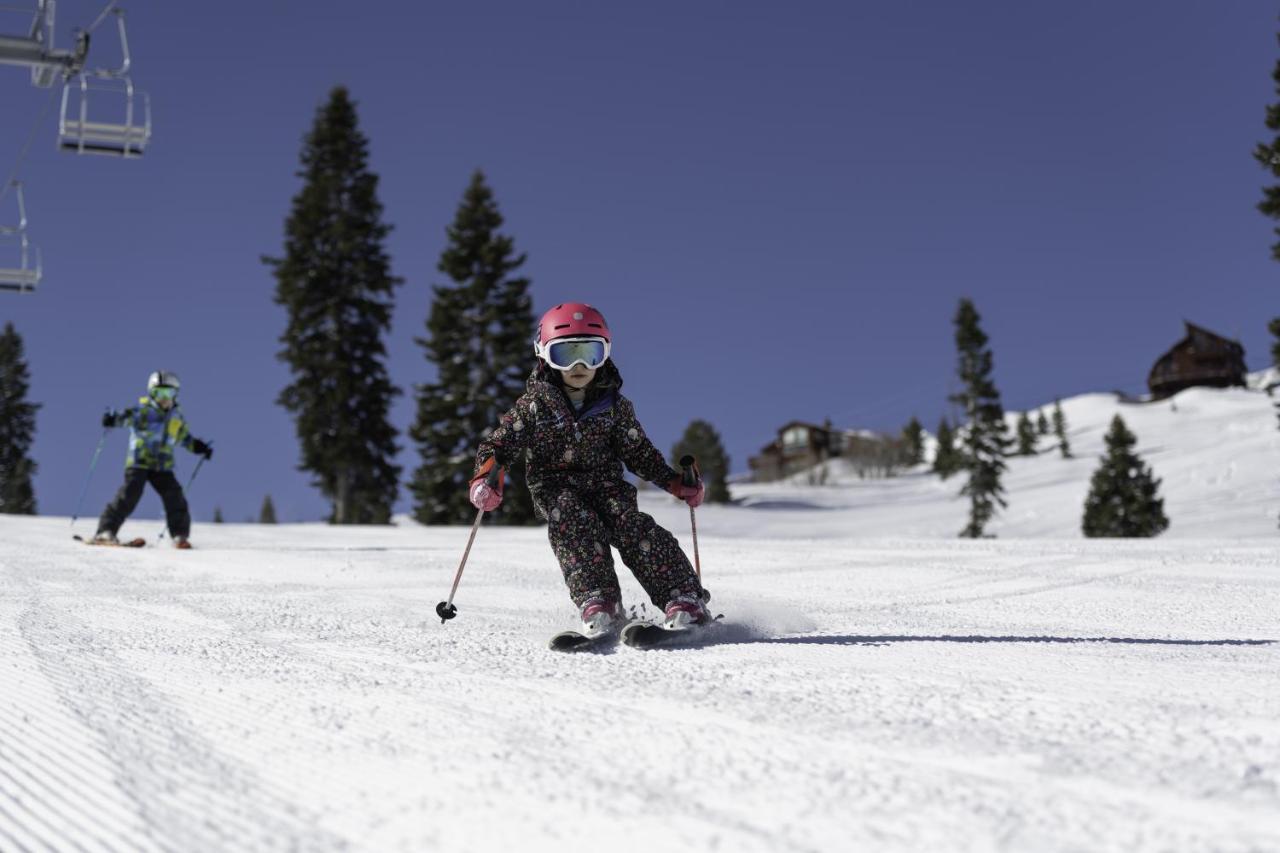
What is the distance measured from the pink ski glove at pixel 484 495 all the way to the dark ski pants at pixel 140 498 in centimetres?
639

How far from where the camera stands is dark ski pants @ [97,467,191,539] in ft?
28.2

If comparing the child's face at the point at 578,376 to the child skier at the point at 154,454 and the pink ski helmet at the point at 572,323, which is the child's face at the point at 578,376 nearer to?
the pink ski helmet at the point at 572,323

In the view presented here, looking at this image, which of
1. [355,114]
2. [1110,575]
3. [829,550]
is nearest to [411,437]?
[355,114]

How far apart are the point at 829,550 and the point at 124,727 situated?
20.7 feet

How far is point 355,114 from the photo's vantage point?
98.6ft

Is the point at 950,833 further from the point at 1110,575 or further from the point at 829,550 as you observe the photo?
the point at 829,550

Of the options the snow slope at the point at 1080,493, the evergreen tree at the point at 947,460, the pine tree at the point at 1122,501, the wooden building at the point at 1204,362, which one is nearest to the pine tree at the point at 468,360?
the snow slope at the point at 1080,493

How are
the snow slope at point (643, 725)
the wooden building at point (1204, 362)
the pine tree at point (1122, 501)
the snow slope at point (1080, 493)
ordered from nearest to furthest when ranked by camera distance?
the snow slope at point (643, 725)
the pine tree at point (1122, 501)
the snow slope at point (1080, 493)
the wooden building at point (1204, 362)

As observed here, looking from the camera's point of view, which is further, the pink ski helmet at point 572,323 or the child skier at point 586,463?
the pink ski helmet at point 572,323

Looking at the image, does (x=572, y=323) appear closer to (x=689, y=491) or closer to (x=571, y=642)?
(x=689, y=491)

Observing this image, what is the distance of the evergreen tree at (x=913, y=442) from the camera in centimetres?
9156

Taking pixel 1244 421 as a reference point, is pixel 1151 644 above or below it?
below

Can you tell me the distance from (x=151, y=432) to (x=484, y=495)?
21.9 ft

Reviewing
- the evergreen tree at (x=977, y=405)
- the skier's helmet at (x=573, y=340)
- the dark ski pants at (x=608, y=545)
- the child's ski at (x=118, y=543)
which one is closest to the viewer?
the dark ski pants at (x=608, y=545)
